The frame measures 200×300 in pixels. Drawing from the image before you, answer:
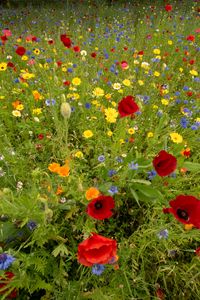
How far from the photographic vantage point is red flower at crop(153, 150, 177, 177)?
1.22 metres

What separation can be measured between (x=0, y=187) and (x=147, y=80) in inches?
72.9

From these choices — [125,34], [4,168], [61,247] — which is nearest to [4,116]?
[4,168]

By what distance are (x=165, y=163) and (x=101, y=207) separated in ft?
1.13

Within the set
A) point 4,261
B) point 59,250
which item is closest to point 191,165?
point 59,250

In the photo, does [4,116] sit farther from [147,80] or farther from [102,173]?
[147,80]

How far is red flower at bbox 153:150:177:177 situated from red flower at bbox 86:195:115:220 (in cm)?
25

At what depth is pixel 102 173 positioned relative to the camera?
1746 mm

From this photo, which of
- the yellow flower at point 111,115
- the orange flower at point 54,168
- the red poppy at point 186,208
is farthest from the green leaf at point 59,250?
the yellow flower at point 111,115

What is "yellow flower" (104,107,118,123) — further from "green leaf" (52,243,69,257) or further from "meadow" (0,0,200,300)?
"green leaf" (52,243,69,257)

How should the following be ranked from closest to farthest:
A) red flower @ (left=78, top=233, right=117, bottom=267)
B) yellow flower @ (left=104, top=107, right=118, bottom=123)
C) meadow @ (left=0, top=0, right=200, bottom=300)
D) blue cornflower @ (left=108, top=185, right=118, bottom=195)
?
red flower @ (left=78, top=233, right=117, bottom=267)
meadow @ (left=0, top=0, right=200, bottom=300)
blue cornflower @ (left=108, top=185, right=118, bottom=195)
yellow flower @ (left=104, top=107, right=118, bottom=123)

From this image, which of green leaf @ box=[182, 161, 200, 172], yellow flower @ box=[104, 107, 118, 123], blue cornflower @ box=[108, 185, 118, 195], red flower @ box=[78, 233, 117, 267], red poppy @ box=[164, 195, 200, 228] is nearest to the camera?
red flower @ box=[78, 233, 117, 267]

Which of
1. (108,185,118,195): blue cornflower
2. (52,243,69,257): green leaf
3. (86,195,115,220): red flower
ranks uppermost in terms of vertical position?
(86,195,115,220): red flower

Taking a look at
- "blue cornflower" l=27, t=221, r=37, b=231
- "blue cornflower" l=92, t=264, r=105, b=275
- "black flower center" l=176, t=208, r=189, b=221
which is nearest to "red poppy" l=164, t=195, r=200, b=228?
"black flower center" l=176, t=208, r=189, b=221

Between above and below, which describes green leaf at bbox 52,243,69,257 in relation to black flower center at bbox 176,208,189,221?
below
